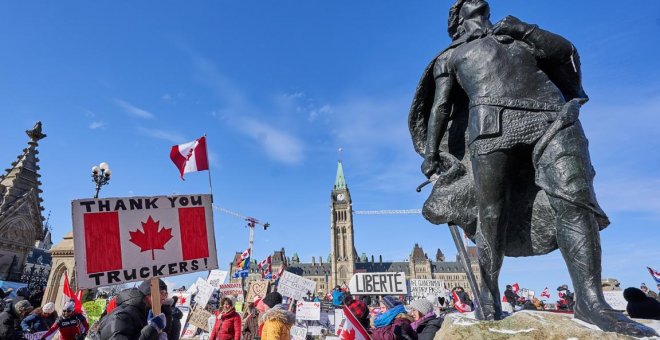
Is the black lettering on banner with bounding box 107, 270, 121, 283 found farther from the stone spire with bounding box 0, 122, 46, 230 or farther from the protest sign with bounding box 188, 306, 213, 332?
the stone spire with bounding box 0, 122, 46, 230

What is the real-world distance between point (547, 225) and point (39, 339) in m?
8.79

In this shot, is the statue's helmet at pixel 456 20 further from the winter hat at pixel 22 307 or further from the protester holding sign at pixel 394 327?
the winter hat at pixel 22 307

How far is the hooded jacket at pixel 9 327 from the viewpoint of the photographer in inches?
234

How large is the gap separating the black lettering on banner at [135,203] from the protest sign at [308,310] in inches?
388

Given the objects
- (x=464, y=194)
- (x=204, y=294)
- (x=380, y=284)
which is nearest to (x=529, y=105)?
(x=464, y=194)

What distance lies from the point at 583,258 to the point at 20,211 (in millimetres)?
27839

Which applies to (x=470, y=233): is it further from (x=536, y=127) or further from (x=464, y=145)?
(x=536, y=127)

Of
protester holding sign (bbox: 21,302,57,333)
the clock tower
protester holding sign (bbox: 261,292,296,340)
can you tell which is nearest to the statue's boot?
protester holding sign (bbox: 261,292,296,340)

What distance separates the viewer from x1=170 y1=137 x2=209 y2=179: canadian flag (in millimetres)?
13477

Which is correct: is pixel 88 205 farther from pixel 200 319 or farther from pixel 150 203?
pixel 200 319

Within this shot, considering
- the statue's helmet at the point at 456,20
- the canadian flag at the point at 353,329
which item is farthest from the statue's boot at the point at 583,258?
the canadian flag at the point at 353,329

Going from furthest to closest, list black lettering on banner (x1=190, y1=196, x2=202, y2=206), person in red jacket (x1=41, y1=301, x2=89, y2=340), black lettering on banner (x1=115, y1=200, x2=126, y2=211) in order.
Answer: person in red jacket (x1=41, y1=301, x2=89, y2=340)
black lettering on banner (x1=190, y1=196, x2=202, y2=206)
black lettering on banner (x1=115, y1=200, x2=126, y2=211)

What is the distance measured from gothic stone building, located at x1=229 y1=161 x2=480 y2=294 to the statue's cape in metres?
120

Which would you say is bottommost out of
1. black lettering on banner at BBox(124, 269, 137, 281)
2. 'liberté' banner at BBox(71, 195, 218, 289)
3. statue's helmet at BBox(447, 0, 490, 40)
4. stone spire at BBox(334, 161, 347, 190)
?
black lettering on banner at BBox(124, 269, 137, 281)
